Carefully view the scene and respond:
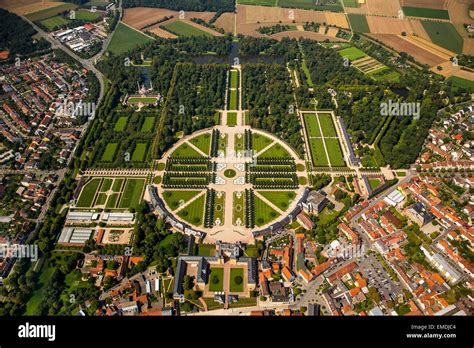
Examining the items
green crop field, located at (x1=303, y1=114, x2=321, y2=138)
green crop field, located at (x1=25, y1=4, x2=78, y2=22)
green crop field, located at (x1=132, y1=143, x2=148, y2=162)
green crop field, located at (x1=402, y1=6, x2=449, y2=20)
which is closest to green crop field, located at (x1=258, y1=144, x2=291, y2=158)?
green crop field, located at (x1=303, y1=114, x2=321, y2=138)

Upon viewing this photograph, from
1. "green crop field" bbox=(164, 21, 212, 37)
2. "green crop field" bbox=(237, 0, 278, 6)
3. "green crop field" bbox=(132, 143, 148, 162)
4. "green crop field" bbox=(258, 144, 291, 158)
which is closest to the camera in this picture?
"green crop field" bbox=(132, 143, 148, 162)

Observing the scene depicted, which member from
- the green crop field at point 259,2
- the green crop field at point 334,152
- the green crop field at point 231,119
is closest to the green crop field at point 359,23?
the green crop field at point 259,2

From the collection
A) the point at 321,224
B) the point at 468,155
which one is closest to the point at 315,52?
the point at 468,155

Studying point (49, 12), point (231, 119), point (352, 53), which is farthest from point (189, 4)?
point (231, 119)

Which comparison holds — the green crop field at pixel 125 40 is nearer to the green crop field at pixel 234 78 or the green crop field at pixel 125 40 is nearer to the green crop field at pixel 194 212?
the green crop field at pixel 234 78

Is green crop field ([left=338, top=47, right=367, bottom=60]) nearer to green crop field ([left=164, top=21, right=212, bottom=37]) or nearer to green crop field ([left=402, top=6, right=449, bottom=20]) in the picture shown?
green crop field ([left=402, top=6, right=449, bottom=20])

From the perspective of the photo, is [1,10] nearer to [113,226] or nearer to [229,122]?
[229,122]
